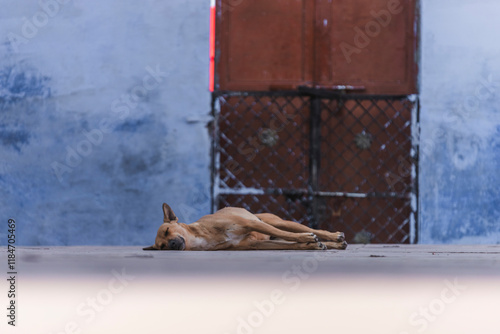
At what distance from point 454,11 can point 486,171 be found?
140 cm

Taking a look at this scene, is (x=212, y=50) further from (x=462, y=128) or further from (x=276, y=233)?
(x=276, y=233)

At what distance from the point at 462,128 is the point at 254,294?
3410 mm

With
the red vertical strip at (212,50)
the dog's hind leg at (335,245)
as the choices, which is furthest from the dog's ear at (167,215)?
the red vertical strip at (212,50)

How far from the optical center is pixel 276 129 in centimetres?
599

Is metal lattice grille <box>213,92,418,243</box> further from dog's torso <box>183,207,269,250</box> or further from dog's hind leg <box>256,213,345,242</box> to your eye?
dog's torso <box>183,207,269,250</box>

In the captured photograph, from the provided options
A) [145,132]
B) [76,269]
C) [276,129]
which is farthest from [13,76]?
[76,269]

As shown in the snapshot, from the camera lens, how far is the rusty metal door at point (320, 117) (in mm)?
5934

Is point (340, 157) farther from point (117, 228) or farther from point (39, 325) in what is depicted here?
point (39, 325)

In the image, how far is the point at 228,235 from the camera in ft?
12.2

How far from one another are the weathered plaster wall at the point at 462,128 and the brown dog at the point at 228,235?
92.1 inches

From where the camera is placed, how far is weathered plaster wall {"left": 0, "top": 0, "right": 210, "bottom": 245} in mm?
5895

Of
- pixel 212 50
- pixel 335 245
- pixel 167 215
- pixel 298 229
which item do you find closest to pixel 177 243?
pixel 167 215

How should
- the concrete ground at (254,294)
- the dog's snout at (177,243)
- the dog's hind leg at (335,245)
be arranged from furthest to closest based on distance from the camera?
the dog's hind leg at (335,245) < the dog's snout at (177,243) < the concrete ground at (254,294)

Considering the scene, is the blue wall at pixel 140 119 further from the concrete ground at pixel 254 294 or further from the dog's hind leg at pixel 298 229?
the concrete ground at pixel 254 294
